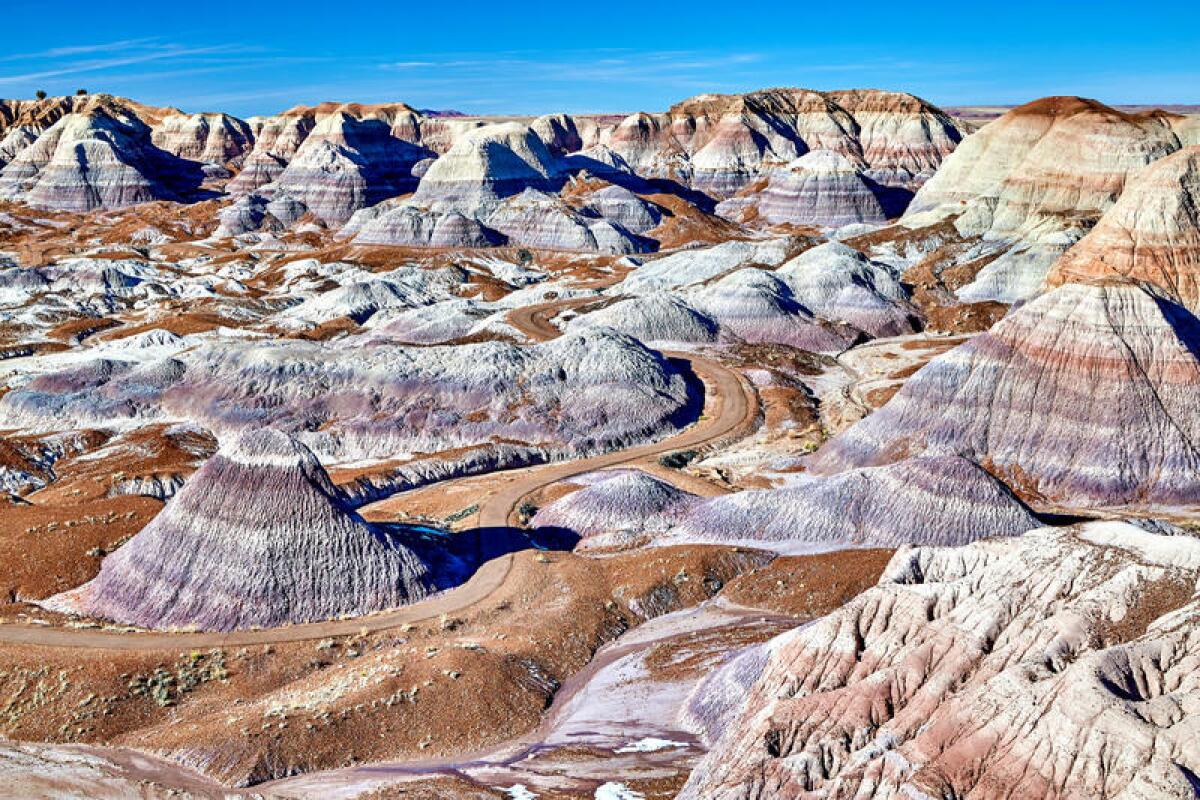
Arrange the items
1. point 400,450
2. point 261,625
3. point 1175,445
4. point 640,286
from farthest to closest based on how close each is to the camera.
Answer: point 640,286, point 400,450, point 1175,445, point 261,625

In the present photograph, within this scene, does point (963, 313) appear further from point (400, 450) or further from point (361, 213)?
point (361, 213)

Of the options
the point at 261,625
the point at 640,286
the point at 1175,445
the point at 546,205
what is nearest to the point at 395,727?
the point at 261,625

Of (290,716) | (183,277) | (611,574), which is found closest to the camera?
(290,716)

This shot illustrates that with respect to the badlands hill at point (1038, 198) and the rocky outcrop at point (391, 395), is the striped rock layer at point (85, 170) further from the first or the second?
the badlands hill at point (1038, 198)

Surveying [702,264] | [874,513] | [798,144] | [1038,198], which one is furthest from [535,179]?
[874,513]

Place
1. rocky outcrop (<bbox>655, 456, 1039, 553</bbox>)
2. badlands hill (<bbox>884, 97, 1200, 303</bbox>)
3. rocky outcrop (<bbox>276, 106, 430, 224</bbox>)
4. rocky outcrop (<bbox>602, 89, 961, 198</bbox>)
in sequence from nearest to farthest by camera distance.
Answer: rocky outcrop (<bbox>655, 456, 1039, 553</bbox>)
badlands hill (<bbox>884, 97, 1200, 303</bbox>)
rocky outcrop (<bbox>276, 106, 430, 224</bbox>)
rocky outcrop (<bbox>602, 89, 961, 198</bbox>)

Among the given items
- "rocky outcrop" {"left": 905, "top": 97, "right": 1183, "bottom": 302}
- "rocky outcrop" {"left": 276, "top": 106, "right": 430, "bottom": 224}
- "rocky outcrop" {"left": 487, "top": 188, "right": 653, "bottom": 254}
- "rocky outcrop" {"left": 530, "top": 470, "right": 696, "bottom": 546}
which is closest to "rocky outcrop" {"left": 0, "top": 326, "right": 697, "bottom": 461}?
"rocky outcrop" {"left": 530, "top": 470, "right": 696, "bottom": 546}

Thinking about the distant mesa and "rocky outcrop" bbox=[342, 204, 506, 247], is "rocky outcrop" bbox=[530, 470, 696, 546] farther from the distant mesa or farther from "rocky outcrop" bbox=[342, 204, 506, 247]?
"rocky outcrop" bbox=[342, 204, 506, 247]
